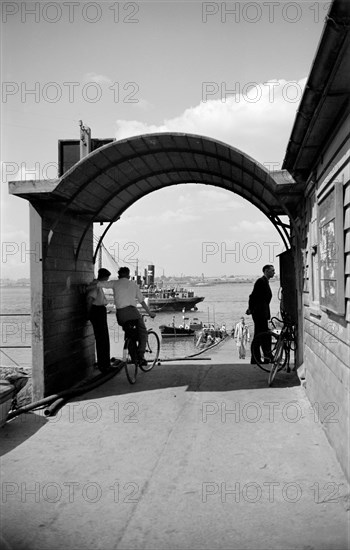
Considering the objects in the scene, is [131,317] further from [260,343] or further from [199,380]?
[260,343]

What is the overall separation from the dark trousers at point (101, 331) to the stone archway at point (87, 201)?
0.22 metres

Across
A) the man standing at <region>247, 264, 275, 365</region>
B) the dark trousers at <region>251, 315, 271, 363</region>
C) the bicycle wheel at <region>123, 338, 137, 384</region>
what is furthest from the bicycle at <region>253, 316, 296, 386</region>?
the bicycle wheel at <region>123, 338, 137, 384</region>

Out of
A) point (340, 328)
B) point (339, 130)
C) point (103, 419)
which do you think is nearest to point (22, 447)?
point (103, 419)

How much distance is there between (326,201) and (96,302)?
5195 millimetres

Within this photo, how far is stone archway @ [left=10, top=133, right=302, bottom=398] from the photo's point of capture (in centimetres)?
697

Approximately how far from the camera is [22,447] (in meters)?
5.46

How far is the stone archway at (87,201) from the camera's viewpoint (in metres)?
6.97

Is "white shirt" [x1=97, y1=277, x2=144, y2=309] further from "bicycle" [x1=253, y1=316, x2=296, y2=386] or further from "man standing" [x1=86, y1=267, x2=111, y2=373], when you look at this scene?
"bicycle" [x1=253, y1=316, x2=296, y2=386]

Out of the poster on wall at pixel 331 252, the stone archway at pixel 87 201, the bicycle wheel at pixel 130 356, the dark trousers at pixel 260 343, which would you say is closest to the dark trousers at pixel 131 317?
the bicycle wheel at pixel 130 356

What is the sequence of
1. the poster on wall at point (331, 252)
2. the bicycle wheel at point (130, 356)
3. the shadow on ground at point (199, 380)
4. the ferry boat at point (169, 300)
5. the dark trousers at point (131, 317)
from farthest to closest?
the ferry boat at point (169, 300), the dark trousers at point (131, 317), the bicycle wheel at point (130, 356), the shadow on ground at point (199, 380), the poster on wall at point (331, 252)

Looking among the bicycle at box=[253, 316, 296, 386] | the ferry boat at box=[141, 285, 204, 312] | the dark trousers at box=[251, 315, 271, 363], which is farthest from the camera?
the ferry boat at box=[141, 285, 204, 312]

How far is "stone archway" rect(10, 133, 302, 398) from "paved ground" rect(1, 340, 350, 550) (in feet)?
4.10

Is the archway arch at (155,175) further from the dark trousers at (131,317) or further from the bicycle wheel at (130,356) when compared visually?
the bicycle wheel at (130,356)

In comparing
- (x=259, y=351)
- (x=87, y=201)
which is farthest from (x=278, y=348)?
(x=87, y=201)
